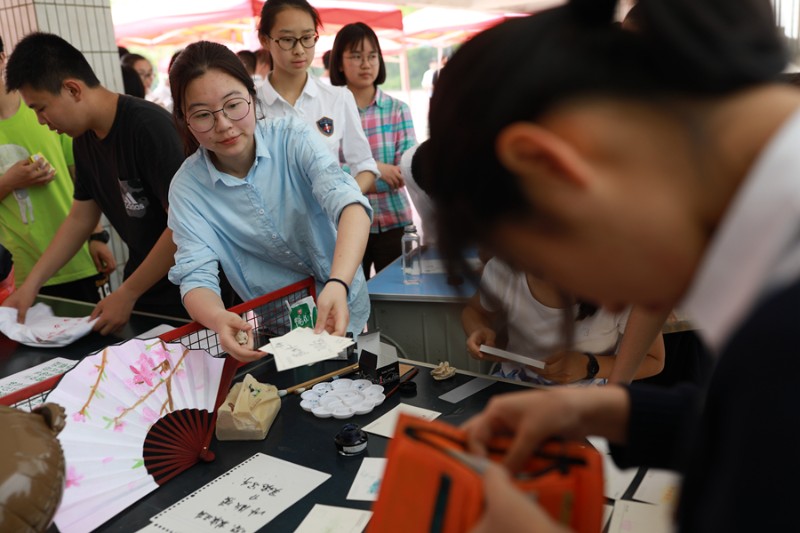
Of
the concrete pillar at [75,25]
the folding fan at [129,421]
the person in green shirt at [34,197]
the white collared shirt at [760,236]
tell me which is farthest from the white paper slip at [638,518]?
the concrete pillar at [75,25]

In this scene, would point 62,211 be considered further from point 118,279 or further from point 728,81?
point 728,81

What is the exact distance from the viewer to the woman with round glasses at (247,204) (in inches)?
69.1

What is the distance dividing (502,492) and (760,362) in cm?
29

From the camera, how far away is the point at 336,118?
327 centimetres

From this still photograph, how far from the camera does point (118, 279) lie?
13.7 ft

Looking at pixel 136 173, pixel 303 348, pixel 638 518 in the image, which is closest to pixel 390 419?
pixel 303 348

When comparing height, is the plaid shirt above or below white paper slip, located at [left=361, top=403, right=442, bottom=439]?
above

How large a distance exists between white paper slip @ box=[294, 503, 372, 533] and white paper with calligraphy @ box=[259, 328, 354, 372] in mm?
313

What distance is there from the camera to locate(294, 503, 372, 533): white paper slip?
3.73 feet

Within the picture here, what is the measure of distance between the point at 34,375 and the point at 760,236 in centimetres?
206

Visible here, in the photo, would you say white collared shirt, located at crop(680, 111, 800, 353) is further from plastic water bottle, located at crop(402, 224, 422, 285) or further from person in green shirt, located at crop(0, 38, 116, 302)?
person in green shirt, located at crop(0, 38, 116, 302)

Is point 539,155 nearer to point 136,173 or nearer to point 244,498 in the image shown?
point 244,498

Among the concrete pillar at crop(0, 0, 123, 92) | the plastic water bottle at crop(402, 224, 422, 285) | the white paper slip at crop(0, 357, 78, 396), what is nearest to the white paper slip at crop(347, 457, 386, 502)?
the white paper slip at crop(0, 357, 78, 396)

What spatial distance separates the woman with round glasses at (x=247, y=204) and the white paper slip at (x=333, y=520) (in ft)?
1.76
